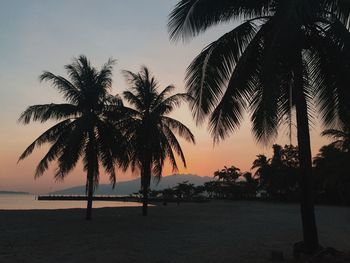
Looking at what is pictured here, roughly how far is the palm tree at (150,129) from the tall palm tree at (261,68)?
13735mm

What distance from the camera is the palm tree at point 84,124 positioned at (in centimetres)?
2195

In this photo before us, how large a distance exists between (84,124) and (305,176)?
13.7m

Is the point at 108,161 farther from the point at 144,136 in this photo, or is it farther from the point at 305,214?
the point at 305,214

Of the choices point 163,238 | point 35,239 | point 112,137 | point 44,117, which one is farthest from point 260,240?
point 44,117

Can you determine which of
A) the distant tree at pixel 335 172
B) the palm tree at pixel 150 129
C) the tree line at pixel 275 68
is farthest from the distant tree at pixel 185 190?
the tree line at pixel 275 68

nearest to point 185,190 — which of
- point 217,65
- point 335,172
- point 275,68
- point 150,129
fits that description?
point 335,172

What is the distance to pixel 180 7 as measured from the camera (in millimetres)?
10242

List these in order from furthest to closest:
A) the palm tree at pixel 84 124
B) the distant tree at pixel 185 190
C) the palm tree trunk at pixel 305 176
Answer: the distant tree at pixel 185 190 < the palm tree at pixel 84 124 < the palm tree trunk at pixel 305 176

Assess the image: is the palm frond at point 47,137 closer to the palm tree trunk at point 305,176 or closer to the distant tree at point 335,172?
the palm tree trunk at point 305,176

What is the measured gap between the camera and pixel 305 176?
9984mm

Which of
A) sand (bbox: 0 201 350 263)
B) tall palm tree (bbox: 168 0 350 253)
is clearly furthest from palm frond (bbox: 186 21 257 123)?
sand (bbox: 0 201 350 263)

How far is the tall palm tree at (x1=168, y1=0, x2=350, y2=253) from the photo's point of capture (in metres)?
9.42

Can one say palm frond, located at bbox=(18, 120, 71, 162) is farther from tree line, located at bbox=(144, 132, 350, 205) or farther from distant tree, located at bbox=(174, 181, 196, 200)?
distant tree, located at bbox=(174, 181, 196, 200)

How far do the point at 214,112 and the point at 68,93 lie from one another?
46.3 ft
